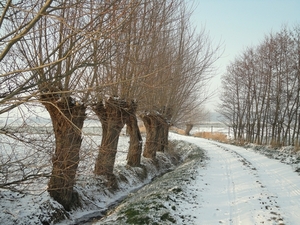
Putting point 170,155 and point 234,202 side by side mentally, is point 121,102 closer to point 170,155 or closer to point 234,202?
point 234,202

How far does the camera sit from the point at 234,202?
657cm

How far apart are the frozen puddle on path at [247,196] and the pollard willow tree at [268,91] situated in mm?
9379

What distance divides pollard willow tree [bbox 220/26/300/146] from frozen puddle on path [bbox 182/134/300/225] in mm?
9379

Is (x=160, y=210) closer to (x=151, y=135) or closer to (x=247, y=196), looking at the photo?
(x=247, y=196)

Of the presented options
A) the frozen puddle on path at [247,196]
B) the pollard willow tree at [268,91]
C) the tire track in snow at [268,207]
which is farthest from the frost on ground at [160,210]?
the pollard willow tree at [268,91]

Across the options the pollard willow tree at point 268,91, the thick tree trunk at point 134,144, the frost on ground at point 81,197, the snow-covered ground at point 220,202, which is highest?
the pollard willow tree at point 268,91

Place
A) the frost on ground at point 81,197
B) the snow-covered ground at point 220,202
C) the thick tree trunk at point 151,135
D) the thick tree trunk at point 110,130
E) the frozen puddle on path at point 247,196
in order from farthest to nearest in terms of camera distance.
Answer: the thick tree trunk at point 151,135, the thick tree trunk at point 110,130, the frost on ground at point 81,197, the frozen puddle on path at point 247,196, the snow-covered ground at point 220,202

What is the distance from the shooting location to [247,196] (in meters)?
6.98

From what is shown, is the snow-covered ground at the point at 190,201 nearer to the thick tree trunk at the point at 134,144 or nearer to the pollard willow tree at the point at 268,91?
the thick tree trunk at the point at 134,144

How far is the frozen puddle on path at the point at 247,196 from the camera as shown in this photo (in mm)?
5562

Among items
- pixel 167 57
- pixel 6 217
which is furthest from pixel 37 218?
pixel 167 57

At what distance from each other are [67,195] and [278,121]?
69.6 ft

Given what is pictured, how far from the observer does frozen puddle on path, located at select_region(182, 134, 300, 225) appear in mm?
5562

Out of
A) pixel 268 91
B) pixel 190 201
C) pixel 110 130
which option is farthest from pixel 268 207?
pixel 268 91
